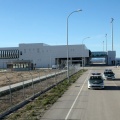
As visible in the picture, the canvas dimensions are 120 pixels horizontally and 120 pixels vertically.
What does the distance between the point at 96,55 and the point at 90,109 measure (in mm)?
150476

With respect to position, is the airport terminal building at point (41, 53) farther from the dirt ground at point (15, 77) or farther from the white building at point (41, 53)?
the dirt ground at point (15, 77)

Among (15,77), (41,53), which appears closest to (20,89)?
(15,77)

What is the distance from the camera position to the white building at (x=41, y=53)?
439 feet

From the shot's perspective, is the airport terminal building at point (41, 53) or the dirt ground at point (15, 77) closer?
the dirt ground at point (15, 77)

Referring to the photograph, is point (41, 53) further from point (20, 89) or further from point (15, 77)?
point (20, 89)

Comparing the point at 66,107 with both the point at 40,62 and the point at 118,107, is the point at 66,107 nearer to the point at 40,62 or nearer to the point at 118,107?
the point at 118,107

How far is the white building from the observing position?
133875 millimetres

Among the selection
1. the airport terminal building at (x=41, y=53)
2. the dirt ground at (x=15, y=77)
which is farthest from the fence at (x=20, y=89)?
the airport terminal building at (x=41, y=53)

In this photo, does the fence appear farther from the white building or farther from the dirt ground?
the white building

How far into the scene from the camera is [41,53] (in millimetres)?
135375

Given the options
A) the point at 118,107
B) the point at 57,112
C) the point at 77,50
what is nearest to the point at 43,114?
the point at 57,112

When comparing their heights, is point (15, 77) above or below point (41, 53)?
below

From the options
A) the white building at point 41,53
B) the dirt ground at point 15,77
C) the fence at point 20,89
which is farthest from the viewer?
the white building at point 41,53

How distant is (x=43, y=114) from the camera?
55.4 ft
